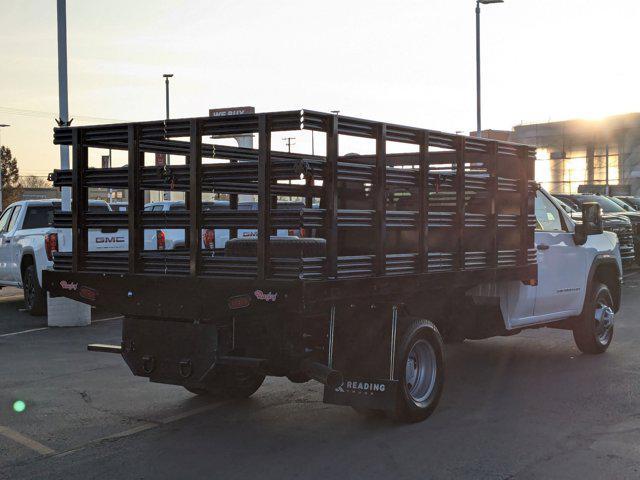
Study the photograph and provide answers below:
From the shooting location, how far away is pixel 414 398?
268 inches

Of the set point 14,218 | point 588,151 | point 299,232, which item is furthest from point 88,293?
point 588,151

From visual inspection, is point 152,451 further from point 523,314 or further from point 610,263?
point 610,263

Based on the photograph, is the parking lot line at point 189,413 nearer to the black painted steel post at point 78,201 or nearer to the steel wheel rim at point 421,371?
the black painted steel post at point 78,201

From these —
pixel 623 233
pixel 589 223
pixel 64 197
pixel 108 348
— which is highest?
pixel 64 197

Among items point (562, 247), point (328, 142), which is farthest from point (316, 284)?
point (562, 247)

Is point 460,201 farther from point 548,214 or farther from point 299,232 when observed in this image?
point 299,232

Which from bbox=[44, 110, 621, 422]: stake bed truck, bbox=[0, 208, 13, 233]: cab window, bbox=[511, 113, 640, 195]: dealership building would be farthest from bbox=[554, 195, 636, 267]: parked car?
bbox=[511, 113, 640, 195]: dealership building

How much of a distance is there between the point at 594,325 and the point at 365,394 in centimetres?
453

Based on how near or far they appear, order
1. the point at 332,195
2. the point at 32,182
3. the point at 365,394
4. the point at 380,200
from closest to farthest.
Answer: the point at 332,195, the point at 380,200, the point at 365,394, the point at 32,182

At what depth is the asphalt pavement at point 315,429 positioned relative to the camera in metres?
5.53

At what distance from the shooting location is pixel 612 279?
10.6 meters

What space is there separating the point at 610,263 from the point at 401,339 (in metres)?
4.91

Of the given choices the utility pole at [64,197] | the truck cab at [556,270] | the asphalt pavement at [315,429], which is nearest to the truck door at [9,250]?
the utility pole at [64,197]

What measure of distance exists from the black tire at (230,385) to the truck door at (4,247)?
29.5ft
